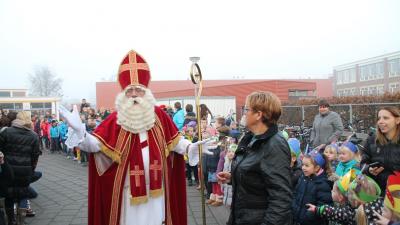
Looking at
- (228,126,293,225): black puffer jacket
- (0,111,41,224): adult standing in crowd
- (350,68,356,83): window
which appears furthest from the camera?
(350,68,356,83): window

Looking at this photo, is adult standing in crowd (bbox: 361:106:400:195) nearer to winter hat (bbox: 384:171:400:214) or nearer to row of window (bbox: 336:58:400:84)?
winter hat (bbox: 384:171:400:214)

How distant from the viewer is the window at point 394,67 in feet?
149

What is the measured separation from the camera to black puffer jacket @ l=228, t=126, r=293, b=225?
2.39 m

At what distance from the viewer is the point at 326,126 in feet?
24.7

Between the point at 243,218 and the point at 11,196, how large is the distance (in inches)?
165

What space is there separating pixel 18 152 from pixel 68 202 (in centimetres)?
216

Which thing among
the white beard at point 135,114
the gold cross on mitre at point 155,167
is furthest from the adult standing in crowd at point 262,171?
the white beard at point 135,114

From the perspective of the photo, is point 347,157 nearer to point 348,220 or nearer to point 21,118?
point 348,220

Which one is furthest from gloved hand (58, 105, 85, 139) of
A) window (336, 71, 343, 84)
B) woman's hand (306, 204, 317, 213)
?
window (336, 71, 343, 84)

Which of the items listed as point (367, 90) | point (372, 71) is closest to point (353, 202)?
point (367, 90)

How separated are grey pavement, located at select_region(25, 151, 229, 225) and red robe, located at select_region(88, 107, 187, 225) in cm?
182

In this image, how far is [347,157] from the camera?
4.65 meters

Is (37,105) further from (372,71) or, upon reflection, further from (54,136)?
(372,71)

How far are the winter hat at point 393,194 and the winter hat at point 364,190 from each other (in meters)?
0.39
